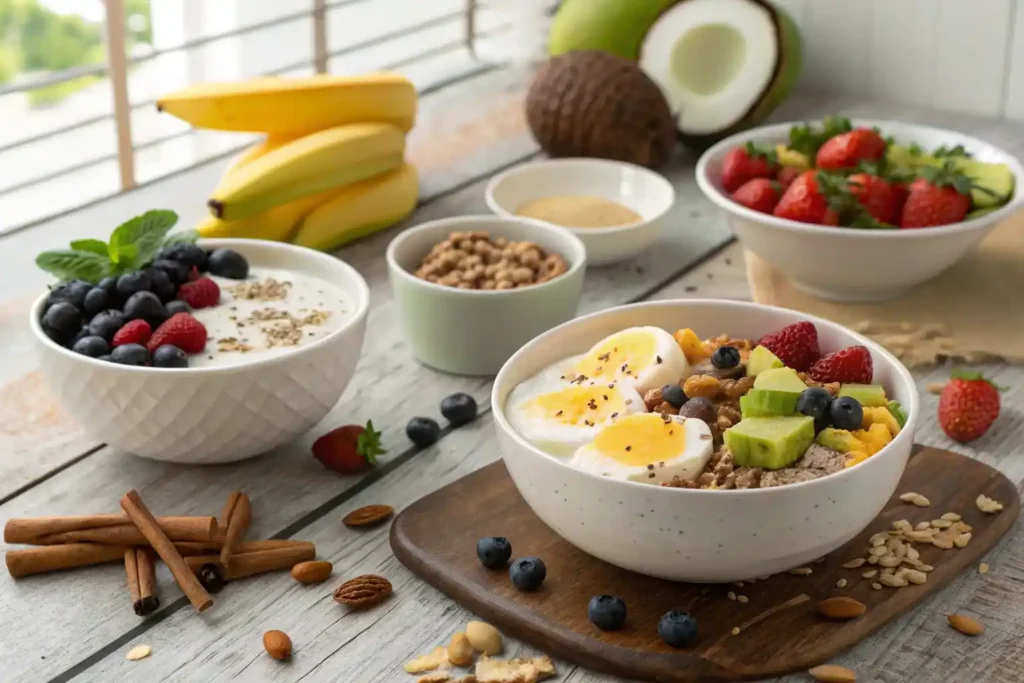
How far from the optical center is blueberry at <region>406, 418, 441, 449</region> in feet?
4.55

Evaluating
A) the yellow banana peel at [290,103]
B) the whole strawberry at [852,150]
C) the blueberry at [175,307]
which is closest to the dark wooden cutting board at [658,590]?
the blueberry at [175,307]

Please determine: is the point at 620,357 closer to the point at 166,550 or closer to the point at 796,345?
the point at 796,345

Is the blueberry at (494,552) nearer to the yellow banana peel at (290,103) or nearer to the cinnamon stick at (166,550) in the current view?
the cinnamon stick at (166,550)

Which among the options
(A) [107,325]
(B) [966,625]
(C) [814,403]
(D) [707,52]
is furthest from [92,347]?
(D) [707,52]

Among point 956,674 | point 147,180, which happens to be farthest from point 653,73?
point 956,674

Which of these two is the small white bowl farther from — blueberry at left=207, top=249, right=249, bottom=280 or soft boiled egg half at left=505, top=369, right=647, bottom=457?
soft boiled egg half at left=505, top=369, right=647, bottom=457

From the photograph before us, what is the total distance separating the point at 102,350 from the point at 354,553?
317 mm

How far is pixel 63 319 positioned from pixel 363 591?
0.42 metres

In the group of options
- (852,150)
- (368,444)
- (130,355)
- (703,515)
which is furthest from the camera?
(852,150)

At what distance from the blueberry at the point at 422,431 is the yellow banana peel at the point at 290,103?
0.67 m

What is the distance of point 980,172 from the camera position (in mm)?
1685

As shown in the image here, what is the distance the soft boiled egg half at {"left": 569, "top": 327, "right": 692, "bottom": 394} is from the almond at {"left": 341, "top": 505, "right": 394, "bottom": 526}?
23 centimetres

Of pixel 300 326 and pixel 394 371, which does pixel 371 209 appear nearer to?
pixel 394 371

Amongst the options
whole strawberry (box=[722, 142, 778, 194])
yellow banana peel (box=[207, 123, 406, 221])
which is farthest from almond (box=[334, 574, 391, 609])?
whole strawberry (box=[722, 142, 778, 194])
